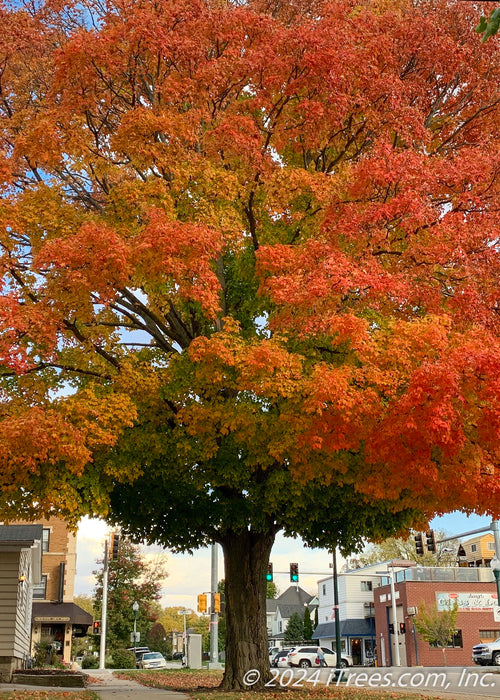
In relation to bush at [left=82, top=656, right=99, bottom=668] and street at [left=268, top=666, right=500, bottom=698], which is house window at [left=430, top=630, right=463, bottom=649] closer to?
street at [left=268, top=666, right=500, bottom=698]

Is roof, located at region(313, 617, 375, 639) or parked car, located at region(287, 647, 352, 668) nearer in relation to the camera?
parked car, located at region(287, 647, 352, 668)

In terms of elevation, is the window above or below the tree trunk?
below

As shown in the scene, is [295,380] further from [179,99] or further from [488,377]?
[179,99]

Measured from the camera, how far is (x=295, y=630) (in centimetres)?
7869

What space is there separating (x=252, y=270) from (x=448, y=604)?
4121 centimetres

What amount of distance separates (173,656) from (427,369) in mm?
67103

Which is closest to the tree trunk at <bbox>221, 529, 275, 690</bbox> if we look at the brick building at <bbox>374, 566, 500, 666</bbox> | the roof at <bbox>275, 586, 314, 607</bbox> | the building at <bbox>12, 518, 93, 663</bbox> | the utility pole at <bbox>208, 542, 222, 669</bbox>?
the utility pole at <bbox>208, 542, 222, 669</bbox>

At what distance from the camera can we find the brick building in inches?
1927

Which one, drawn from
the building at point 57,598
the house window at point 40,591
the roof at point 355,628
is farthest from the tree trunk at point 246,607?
the roof at point 355,628

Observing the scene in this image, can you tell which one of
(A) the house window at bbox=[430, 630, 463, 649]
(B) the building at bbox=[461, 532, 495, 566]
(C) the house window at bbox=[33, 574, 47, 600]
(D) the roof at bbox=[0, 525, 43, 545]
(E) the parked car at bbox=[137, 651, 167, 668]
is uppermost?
(B) the building at bbox=[461, 532, 495, 566]

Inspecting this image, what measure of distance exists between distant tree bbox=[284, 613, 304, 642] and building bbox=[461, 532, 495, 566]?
2048cm

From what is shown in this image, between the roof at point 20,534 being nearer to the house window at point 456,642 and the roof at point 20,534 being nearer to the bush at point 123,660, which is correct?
the bush at point 123,660

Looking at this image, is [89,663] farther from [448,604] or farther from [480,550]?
[480,550]

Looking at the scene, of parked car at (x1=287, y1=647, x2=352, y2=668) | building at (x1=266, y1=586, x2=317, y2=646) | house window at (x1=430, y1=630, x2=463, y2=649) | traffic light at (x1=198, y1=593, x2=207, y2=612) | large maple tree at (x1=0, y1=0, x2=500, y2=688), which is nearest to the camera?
large maple tree at (x1=0, y1=0, x2=500, y2=688)
